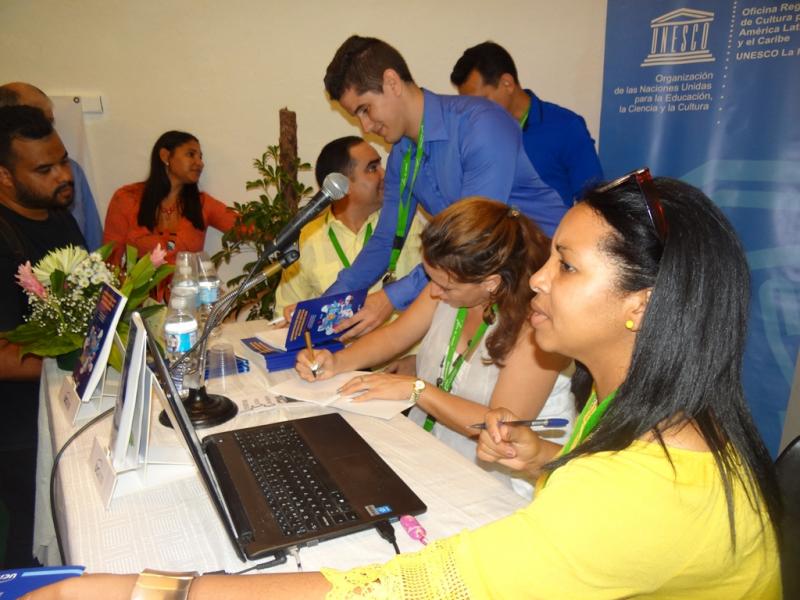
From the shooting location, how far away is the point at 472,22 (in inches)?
138

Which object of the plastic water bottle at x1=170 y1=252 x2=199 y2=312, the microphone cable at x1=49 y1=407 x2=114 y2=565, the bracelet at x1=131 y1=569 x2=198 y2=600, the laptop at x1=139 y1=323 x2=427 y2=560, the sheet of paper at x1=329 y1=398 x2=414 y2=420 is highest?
the plastic water bottle at x1=170 y1=252 x2=199 y2=312

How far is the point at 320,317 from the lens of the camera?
1.85 metres

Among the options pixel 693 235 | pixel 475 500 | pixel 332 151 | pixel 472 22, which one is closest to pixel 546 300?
pixel 693 235

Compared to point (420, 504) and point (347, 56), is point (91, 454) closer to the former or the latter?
point (420, 504)

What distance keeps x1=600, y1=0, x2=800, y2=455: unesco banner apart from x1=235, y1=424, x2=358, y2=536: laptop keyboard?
7.48 ft

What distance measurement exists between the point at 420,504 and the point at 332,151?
2073mm

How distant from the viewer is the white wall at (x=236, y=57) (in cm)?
339

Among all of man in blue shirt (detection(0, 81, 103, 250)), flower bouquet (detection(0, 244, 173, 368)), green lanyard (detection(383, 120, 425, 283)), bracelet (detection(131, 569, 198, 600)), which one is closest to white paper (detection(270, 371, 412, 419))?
flower bouquet (detection(0, 244, 173, 368))

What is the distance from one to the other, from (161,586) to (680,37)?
116 inches

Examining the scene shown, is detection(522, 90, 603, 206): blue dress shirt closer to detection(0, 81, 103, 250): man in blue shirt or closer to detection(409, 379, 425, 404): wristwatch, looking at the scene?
detection(409, 379, 425, 404): wristwatch

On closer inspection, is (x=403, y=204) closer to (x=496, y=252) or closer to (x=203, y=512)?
(x=496, y=252)

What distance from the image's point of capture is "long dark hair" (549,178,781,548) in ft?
2.56

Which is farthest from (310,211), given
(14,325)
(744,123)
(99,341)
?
(744,123)

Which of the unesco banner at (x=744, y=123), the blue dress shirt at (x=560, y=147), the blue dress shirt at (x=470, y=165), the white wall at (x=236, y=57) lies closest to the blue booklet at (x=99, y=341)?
the blue dress shirt at (x=470, y=165)
